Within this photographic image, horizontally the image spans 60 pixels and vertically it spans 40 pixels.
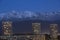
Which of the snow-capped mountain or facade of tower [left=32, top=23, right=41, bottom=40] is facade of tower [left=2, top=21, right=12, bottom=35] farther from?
facade of tower [left=32, top=23, right=41, bottom=40]

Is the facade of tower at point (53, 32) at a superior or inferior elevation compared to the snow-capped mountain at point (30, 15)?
inferior

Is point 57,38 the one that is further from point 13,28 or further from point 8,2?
point 8,2

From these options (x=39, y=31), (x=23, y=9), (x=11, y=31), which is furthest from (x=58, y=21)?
(x=11, y=31)

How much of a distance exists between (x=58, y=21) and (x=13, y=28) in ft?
2.07

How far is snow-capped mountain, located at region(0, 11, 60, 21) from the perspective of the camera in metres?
1.85

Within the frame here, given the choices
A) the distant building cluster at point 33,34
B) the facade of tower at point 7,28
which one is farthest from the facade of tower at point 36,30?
the facade of tower at point 7,28

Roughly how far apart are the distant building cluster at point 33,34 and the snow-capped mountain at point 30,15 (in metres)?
0.09

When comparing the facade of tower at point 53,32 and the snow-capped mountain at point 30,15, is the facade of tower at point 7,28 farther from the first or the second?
the facade of tower at point 53,32

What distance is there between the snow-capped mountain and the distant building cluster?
0.30 feet

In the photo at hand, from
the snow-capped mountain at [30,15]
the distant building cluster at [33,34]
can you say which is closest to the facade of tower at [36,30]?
the distant building cluster at [33,34]

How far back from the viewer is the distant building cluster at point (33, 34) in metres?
1.79

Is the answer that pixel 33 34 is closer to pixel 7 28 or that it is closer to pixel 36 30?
pixel 36 30

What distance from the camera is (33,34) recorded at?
1.83 metres

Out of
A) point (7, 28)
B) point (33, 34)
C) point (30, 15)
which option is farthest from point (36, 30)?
point (7, 28)
